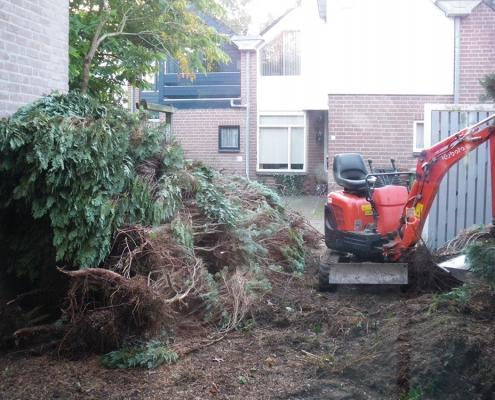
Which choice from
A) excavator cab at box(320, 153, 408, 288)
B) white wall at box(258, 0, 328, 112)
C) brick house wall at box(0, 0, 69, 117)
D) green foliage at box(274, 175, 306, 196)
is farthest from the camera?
green foliage at box(274, 175, 306, 196)

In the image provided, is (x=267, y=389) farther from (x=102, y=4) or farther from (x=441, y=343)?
(x=102, y=4)

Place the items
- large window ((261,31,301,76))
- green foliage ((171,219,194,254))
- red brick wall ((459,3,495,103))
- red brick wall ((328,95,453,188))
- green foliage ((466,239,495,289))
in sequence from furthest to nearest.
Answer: large window ((261,31,301,76))
red brick wall ((459,3,495,103))
red brick wall ((328,95,453,188))
green foliage ((171,219,194,254))
green foliage ((466,239,495,289))

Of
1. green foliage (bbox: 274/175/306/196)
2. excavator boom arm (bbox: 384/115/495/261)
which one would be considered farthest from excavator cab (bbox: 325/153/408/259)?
green foliage (bbox: 274/175/306/196)

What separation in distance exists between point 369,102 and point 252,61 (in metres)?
7.04

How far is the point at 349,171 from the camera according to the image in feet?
30.3

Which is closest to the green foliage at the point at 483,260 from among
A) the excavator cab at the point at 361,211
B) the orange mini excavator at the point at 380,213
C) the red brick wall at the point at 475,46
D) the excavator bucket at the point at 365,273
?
the orange mini excavator at the point at 380,213

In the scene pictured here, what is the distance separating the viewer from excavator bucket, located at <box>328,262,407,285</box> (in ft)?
26.2

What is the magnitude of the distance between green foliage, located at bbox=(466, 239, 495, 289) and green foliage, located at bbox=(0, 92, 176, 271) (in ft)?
9.84

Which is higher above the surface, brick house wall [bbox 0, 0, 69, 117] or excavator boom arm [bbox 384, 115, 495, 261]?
brick house wall [bbox 0, 0, 69, 117]

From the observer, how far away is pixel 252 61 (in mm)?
24766

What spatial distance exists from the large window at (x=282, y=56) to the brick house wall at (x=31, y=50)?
16863mm

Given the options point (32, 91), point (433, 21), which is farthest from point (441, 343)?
point (433, 21)

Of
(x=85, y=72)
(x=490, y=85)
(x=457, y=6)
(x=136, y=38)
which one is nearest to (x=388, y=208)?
(x=490, y=85)

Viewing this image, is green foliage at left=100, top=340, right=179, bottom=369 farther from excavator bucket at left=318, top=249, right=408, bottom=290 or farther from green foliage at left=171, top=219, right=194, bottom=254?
excavator bucket at left=318, top=249, right=408, bottom=290
